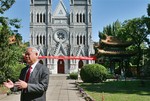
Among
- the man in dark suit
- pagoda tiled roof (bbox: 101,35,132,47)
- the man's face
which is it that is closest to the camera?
the man in dark suit

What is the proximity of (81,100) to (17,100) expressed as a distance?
3.19 meters

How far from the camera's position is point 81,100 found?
1617 centimetres

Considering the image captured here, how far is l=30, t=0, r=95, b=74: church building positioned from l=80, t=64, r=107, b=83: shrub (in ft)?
110

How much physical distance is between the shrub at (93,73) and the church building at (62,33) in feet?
110

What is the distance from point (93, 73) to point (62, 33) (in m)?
37.4

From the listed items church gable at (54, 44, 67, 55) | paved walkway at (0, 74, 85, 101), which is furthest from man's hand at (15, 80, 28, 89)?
church gable at (54, 44, 67, 55)

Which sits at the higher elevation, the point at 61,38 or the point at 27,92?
the point at 61,38

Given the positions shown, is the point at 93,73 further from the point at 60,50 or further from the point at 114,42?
the point at 60,50

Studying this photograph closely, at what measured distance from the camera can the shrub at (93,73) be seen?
96.4ft

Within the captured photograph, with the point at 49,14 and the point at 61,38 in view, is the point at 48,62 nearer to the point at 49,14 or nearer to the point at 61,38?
the point at 61,38

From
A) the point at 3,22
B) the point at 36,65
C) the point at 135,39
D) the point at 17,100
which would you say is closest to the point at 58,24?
the point at 135,39

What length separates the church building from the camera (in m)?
64.4

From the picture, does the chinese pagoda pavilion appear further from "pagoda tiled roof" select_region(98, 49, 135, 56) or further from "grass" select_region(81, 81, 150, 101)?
"grass" select_region(81, 81, 150, 101)

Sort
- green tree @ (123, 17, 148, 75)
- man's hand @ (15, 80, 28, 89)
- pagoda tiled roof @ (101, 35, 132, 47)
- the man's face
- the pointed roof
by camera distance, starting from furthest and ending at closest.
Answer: the pointed roof < green tree @ (123, 17, 148, 75) < pagoda tiled roof @ (101, 35, 132, 47) < the man's face < man's hand @ (15, 80, 28, 89)
